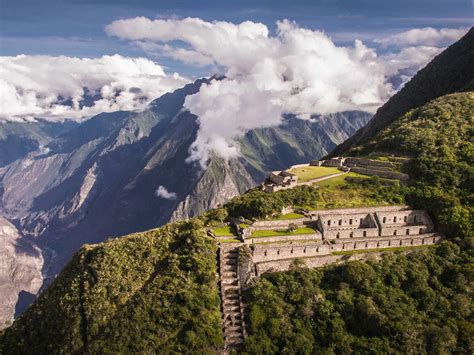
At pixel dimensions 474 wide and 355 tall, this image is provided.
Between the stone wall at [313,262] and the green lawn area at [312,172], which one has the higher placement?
the green lawn area at [312,172]

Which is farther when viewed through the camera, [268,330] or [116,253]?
[116,253]

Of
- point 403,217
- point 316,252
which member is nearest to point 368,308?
point 316,252

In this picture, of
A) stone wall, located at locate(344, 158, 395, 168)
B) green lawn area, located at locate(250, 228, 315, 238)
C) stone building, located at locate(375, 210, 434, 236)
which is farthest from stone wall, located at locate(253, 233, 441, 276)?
stone wall, located at locate(344, 158, 395, 168)

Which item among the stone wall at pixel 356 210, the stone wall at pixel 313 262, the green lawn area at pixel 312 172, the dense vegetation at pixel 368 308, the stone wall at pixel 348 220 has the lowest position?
the dense vegetation at pixel 368 308

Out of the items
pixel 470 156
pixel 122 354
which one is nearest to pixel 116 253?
pixel 122 354

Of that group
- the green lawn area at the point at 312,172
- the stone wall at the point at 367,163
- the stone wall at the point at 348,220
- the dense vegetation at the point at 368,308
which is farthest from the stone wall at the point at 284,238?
the stone wall at the point at 367,163

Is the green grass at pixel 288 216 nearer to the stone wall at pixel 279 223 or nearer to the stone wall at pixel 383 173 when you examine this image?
the stone wall at pixel 279 223

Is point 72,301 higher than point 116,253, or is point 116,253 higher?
point 116,253

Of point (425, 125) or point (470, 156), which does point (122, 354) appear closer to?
point (470, 156)
